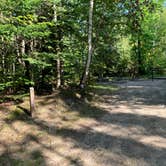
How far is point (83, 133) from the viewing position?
9242 mm

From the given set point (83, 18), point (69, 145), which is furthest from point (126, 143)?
point (83, 18)

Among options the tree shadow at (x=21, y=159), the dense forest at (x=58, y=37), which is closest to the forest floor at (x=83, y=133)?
the tree shadow at (x=21, y=159)

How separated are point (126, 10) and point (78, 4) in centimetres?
261

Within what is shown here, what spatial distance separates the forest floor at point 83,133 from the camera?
734 centimetres

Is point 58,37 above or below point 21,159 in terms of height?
above

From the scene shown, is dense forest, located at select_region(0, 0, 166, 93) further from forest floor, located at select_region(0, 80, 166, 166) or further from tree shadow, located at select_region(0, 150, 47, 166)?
tree shadow, located at select_region(0, 150, 47, 166)

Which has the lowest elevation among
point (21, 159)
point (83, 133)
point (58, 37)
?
point (21, 159)

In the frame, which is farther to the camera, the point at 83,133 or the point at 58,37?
the point at 58,37

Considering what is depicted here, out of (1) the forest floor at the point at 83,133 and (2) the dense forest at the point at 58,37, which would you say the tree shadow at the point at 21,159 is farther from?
(2) the dense forest at the point at 58,37

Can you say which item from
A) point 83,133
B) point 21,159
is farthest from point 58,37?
point 21,159

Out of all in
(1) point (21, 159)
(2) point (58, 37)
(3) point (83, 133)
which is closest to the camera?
(1) point (21, 159)

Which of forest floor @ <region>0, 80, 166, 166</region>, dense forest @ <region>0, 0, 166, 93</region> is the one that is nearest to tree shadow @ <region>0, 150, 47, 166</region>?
forest floor @ <region>0, 80, 166, 166</region>

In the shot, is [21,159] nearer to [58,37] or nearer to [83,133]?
[83,133]

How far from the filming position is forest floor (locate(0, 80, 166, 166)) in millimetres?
7335
